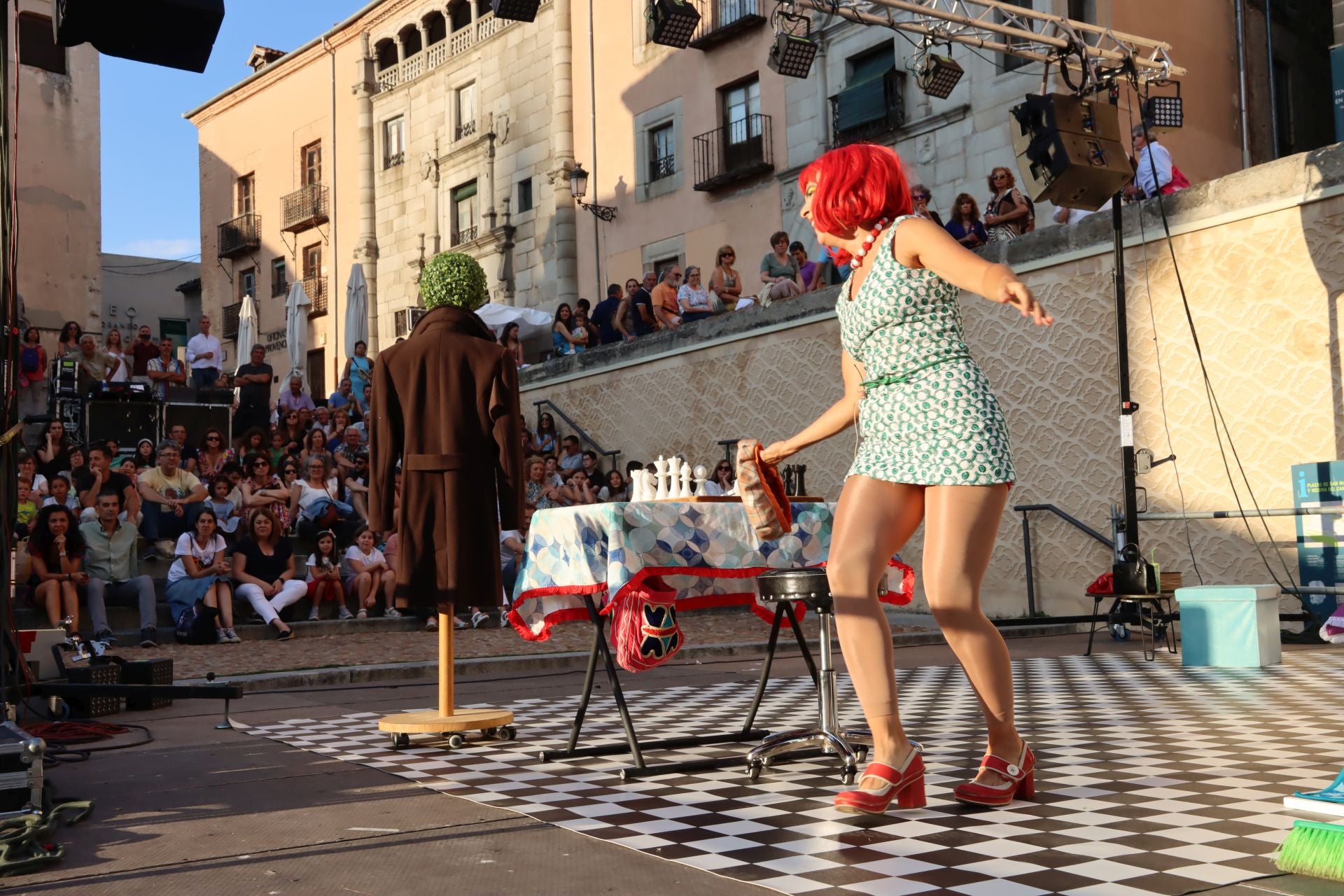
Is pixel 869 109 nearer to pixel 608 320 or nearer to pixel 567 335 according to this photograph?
pixel 608 320

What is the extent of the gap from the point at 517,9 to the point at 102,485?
584 centimetres

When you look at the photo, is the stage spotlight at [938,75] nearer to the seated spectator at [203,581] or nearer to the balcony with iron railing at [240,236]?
the seated spectator at [203,581]

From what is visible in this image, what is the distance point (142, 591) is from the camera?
11.3m

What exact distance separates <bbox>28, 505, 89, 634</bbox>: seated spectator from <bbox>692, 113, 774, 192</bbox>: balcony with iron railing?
1386 cm

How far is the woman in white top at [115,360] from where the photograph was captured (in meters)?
15.9

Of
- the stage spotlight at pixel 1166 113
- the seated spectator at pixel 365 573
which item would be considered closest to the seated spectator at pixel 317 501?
the seated spectator at pixel 365 573

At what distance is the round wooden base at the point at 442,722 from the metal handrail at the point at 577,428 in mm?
11934

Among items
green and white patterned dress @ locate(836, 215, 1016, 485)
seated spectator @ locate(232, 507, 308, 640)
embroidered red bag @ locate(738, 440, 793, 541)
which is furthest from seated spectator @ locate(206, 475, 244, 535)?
green and white patterned dress @ locate(836, 215, 1016, 485)

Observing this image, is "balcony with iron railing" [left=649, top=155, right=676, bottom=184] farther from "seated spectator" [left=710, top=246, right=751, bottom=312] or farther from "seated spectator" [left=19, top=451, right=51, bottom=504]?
"seated spectator" [left=19, top=451, right=51, bottom=504]

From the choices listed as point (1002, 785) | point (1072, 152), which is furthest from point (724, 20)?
point (1002, 785)

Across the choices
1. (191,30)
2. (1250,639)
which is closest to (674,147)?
(1250,639)

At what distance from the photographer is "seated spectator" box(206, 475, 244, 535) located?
12.6m

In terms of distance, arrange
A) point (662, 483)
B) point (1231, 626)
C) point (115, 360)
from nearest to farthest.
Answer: point (662, 483), point (1231, 626), point (115, 360)

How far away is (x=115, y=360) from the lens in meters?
15.9
